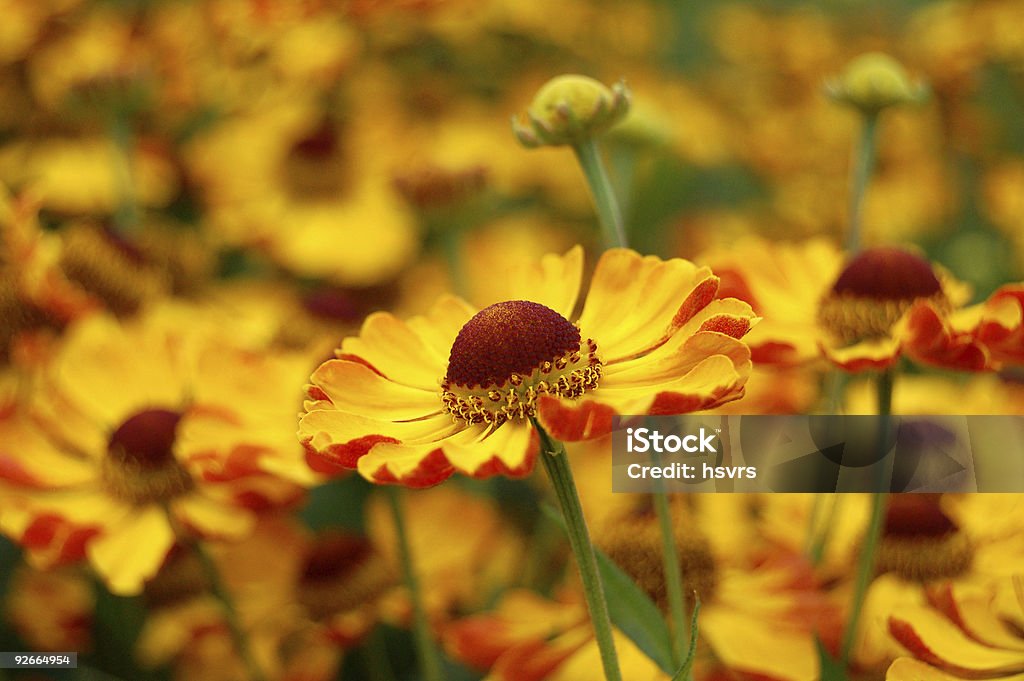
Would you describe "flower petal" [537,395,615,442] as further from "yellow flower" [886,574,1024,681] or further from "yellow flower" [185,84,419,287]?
"yellow flower" [185,84,419,287]

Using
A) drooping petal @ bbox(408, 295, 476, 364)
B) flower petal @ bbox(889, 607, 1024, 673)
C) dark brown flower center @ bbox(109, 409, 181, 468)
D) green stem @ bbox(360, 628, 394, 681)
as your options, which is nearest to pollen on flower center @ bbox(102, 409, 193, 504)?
dark brown flower center @ bbox(109, 409, 181, 468)

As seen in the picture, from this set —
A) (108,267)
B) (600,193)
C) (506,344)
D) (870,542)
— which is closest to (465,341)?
(506,344)

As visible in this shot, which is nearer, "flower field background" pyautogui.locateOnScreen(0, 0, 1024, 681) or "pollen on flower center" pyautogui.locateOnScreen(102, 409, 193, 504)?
"flower field background" pyautogui.locateOnScreen(0, 0, 1024, 681)

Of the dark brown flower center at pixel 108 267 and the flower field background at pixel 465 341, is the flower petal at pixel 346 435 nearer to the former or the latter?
the flower field background at pixel 465 341

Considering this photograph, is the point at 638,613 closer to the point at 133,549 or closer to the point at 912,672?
the point at 912,672

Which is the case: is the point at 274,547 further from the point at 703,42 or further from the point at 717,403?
the point at 703,42

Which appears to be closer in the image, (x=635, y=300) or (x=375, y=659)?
(x=635, y=300)

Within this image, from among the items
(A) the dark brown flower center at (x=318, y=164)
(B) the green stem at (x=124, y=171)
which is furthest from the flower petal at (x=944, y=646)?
(A) the dark brown flower center at (x=318, y=164)

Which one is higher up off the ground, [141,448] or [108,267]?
[108,267]
